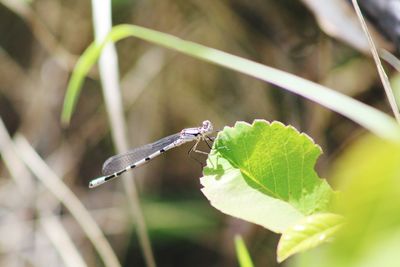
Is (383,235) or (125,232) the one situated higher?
(125,232)

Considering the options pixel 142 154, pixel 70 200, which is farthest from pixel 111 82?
pixel 70 200

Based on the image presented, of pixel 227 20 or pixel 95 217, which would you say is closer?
pixel 227 20

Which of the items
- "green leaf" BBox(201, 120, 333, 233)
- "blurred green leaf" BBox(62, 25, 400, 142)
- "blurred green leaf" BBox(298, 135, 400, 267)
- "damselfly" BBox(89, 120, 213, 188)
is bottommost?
"blurred green leaf" BBox(298, 135, 400, 267)

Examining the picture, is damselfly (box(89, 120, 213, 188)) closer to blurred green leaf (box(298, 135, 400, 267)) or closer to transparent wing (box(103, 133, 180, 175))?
transparent wing (box(103, 133, 180, 175))

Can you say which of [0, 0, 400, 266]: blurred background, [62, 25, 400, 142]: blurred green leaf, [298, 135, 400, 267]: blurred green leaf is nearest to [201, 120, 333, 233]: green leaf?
[62, 25, 400, 142]: blurred green leaf

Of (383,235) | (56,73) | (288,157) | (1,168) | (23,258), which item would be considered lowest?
(383,235)

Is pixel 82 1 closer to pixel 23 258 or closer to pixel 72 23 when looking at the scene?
pixel 72 23

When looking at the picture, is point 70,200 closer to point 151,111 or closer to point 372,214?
point 151,111

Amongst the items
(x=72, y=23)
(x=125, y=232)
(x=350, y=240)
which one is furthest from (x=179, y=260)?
(x=350, y=240)
